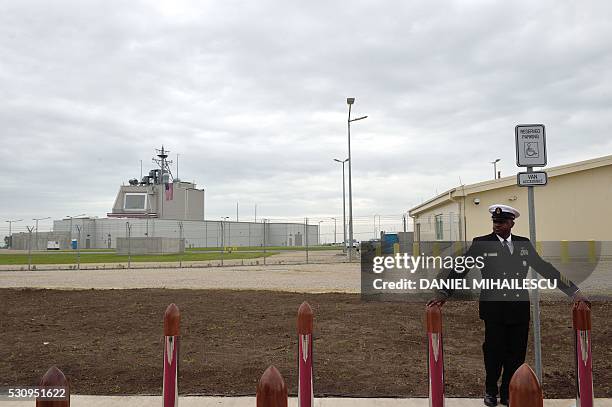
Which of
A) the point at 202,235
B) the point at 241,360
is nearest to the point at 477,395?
the point at 241,360

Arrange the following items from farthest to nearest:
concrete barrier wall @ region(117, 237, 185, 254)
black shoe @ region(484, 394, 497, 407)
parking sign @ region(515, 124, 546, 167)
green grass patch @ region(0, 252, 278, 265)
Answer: concrete barrier wall @ region(117, 237, 185, 254)
green grass patch @ region(0, 252, 278, 265)
parking sign @ region(515, 124, 546, 167)
black shoe @ region(484, 394, 497, 407)

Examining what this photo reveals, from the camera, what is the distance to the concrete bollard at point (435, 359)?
384cm

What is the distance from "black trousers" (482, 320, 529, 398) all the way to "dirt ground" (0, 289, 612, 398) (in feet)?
1.81

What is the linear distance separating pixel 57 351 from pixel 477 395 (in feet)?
16.8

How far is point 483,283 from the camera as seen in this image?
193 inches

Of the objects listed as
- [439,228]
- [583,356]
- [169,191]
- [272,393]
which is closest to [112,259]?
[439,228]

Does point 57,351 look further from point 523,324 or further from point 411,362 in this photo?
point 523,324

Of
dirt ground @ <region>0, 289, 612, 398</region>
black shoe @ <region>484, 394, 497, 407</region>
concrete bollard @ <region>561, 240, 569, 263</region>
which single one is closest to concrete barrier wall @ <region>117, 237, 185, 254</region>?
concrete bollard @ <region>561, 240, 569, 263</region>

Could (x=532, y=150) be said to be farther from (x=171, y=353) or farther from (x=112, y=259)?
(x=112, y=259)

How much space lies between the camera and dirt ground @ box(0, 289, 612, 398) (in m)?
5.61

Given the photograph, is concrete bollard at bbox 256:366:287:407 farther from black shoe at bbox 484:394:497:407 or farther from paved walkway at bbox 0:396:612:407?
black shoe at bbox 484:394:497:407

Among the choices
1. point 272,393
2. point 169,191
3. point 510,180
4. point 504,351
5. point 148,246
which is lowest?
point 504,351

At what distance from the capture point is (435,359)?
390 cm

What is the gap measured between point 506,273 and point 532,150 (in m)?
1.20
